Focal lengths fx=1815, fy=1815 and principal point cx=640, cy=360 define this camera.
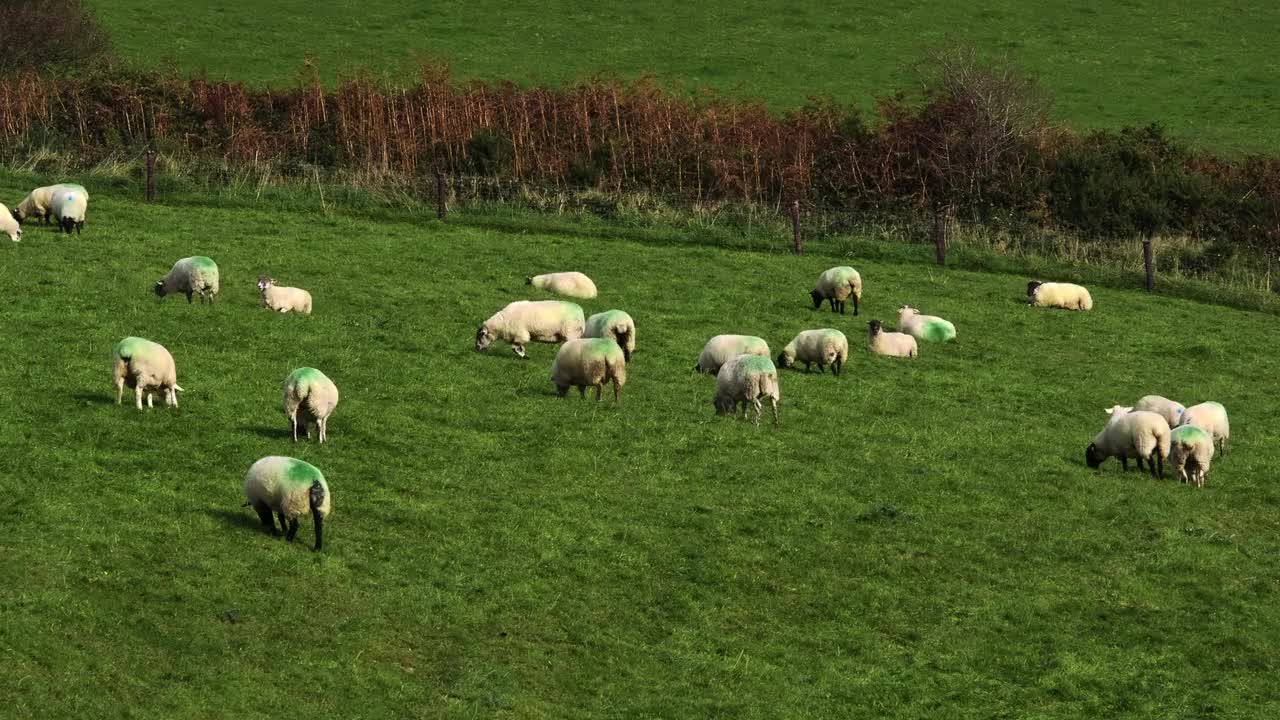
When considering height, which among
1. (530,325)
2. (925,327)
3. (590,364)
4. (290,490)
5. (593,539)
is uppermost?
(290,490)

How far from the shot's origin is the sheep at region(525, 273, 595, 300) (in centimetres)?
3772

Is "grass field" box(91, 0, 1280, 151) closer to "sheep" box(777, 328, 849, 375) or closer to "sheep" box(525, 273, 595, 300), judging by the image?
"sheep" box(525, 273, 595, 300)

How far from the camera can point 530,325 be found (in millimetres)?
31859

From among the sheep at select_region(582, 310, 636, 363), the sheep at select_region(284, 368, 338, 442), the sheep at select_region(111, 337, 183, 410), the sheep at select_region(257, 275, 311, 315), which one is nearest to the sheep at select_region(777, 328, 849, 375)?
the sheep at select_region(582, 310, 636, 363)

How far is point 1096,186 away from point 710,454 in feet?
96.9

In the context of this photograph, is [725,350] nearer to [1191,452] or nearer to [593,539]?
[1191,452]

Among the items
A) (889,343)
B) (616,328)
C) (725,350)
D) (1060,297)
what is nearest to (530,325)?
(616,328)

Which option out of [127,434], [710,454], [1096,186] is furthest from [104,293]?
[1096,186]

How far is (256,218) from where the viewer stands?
146 feet

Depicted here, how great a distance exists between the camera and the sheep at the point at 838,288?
37.9m

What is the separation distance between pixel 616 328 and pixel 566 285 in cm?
752

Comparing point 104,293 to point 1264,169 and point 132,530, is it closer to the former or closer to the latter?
point 132,530

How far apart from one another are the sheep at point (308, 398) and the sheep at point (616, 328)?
6678mm

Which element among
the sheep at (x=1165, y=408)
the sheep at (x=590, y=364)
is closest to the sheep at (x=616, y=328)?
the sheep at (x=590, y=364)
